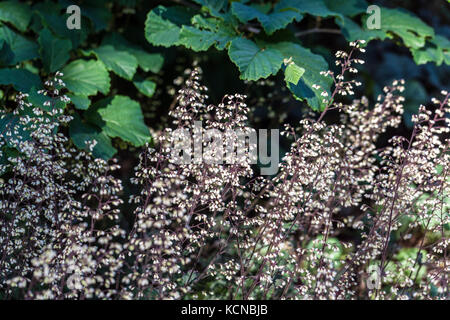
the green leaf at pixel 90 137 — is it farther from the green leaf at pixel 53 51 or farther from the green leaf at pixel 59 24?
the green leaf at pixel 59 24

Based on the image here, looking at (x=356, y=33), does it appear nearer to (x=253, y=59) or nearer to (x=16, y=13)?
(x=253, y=59)

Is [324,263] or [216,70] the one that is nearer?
[324,263]

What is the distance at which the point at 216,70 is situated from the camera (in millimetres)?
3688

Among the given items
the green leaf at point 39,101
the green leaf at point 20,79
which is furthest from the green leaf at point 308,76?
the green leaf at point 20,79

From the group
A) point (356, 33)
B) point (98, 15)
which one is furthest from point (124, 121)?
point (356, 33)

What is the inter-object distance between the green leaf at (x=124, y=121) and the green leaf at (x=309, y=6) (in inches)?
46.5

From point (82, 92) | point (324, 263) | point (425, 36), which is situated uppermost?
point (425, 36)

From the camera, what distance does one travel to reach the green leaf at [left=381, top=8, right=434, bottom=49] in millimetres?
3072

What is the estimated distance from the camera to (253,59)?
8.20 ft

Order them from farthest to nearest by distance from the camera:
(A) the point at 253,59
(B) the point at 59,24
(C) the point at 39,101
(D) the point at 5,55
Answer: (B) the point at 59,24 < (D) the point at 5,55 < (A) the point at 253,59 < (C) the point at 39,101

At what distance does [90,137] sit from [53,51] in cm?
64

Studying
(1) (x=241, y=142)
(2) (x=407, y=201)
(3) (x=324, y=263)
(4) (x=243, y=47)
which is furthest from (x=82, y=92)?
(2) (x=407, y=201)
